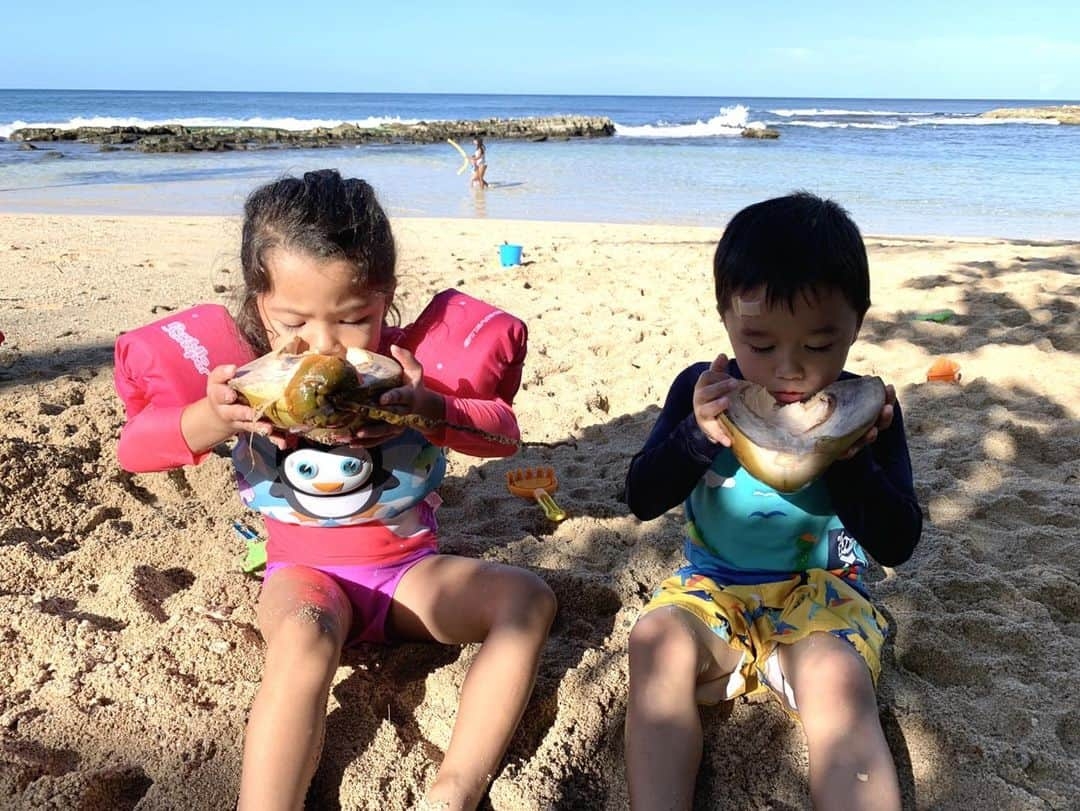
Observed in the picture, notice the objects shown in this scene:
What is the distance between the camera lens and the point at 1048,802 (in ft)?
6.25

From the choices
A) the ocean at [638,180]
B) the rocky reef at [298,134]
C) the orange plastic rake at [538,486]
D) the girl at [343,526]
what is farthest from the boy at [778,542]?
the rocky reef at [298,134]

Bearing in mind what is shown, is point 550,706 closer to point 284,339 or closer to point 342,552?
point 342,552

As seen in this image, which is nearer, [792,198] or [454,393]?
[792,198]

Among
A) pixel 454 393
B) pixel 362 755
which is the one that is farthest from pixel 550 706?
pixel 454 393

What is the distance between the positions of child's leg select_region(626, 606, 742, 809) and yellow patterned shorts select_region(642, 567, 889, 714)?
1.6 inches

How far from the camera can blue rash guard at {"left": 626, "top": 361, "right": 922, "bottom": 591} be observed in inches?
85.3

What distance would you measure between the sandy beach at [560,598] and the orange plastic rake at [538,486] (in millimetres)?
52

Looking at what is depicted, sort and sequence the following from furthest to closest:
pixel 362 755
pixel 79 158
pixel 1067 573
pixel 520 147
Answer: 1. pixel 520 147
2. pixel 79 158
3. pixel 1067 573
4. pixel 362 755

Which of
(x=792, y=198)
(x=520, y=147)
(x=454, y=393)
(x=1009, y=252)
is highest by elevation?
(x=792, y=198)

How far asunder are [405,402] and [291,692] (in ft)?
2.28

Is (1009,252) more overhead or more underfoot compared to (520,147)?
more overhead

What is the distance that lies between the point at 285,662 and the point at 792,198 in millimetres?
1615

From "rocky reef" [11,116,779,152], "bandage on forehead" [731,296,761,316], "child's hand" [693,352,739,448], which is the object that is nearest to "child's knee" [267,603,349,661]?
"child's hand" [693,352,739,448]

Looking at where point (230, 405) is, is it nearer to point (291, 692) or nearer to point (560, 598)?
point (291, 692)
